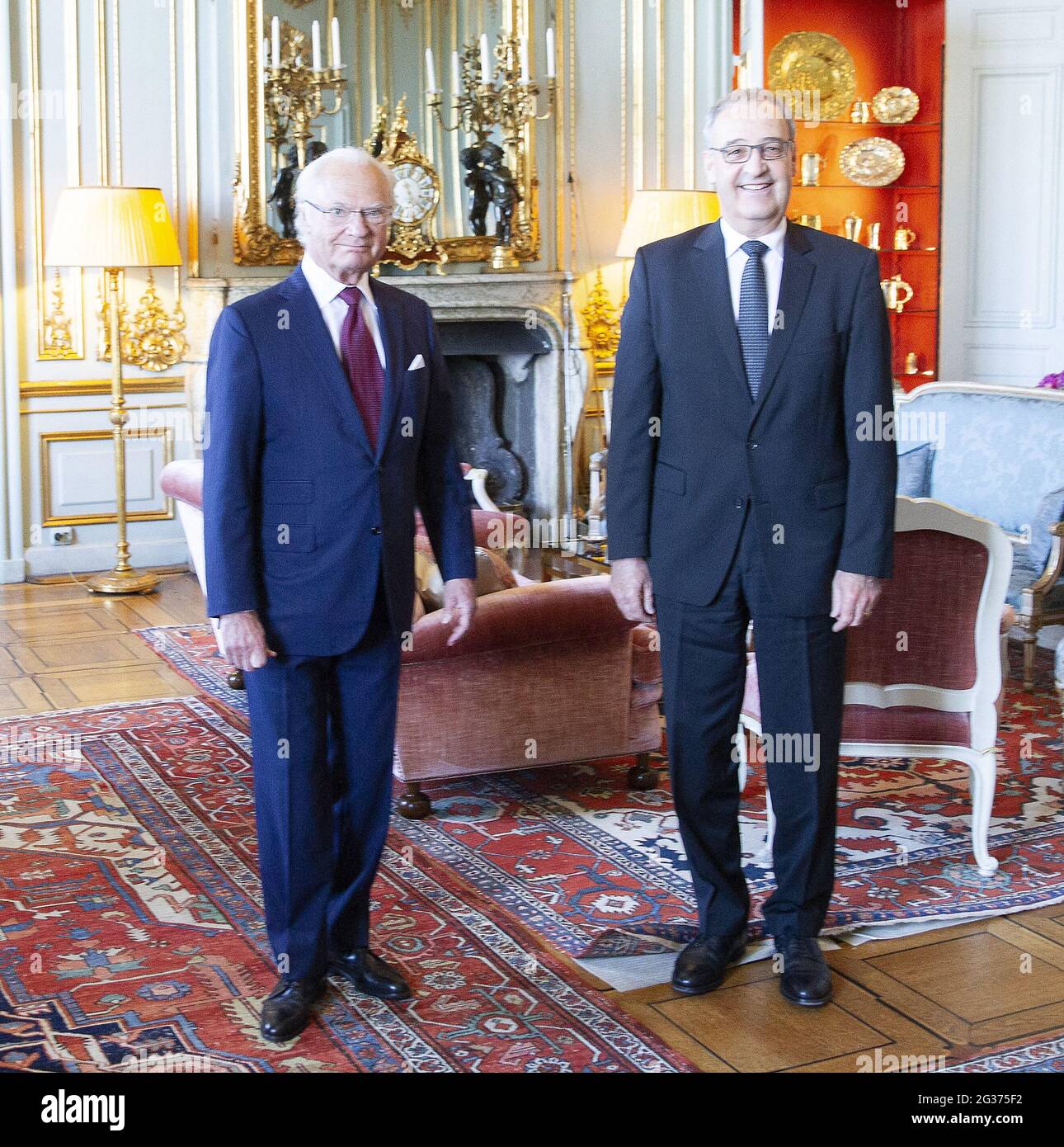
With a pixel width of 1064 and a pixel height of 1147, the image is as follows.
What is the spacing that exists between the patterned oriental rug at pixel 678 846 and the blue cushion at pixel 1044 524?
79 centimetres

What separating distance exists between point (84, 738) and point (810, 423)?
2.86 metres

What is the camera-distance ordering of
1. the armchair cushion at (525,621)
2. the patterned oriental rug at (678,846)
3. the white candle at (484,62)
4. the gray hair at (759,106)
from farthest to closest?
the white candle at (484,62)
the armchair cushion at (525,621)
the patterned oriental rug at (678,846)
the gray hair at (759,106)

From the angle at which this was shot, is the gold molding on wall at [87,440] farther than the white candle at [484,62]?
No

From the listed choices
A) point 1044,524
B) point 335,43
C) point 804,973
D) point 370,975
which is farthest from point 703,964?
point 335,43

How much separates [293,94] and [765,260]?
4915 millimetres

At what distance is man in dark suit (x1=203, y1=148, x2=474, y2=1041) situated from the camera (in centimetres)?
250

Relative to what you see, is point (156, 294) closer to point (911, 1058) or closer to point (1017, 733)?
point (1017, 733)

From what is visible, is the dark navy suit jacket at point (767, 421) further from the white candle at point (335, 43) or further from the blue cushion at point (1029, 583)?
the white candle at point (335, 43)

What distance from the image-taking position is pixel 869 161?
7.95m

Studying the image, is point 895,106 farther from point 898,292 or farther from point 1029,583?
point 1029,583

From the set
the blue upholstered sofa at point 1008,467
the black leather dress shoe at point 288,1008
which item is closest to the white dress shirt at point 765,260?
the black leather dress shoe at point 288,1008

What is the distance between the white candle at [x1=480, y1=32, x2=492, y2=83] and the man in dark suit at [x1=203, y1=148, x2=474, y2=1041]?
16.2ft

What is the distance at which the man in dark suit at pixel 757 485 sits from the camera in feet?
8.65

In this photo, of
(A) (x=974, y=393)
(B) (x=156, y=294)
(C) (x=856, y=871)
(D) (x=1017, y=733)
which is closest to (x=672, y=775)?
(C) (x=856, y=871)
